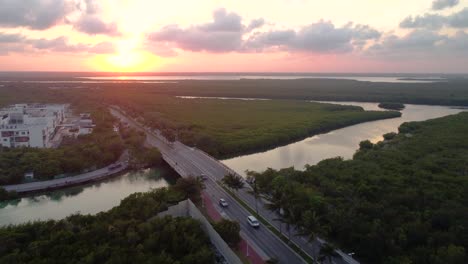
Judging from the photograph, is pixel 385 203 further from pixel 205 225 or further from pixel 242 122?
pixel 242 122

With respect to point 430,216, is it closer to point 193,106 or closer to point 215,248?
point 215,248

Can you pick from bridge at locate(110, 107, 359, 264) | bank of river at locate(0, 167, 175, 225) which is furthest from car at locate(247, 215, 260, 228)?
bank of river at locate(0, 167, 175, 225)

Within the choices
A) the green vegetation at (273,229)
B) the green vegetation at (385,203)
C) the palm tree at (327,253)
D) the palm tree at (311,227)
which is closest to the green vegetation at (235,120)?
the green vegetation at (385,203)

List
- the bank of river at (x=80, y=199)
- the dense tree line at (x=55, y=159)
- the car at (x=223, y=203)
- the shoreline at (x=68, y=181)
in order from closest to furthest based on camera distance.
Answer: the car at (x=223, y=203)
the bank of river at (x=80, y=199)
the shoreline at (x=68, y=181)
the dense tree line at (x=55, y=159)

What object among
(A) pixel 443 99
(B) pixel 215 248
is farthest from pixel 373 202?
(A) pixel 443 99

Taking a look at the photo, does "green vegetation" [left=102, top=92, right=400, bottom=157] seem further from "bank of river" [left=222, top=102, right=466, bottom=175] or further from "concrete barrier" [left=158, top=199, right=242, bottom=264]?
"concrete barrier" [left=158, top=199, right=242, bottom=264]

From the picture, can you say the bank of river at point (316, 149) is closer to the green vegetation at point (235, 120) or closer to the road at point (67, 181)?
the green vegetation at point (235, 120)
